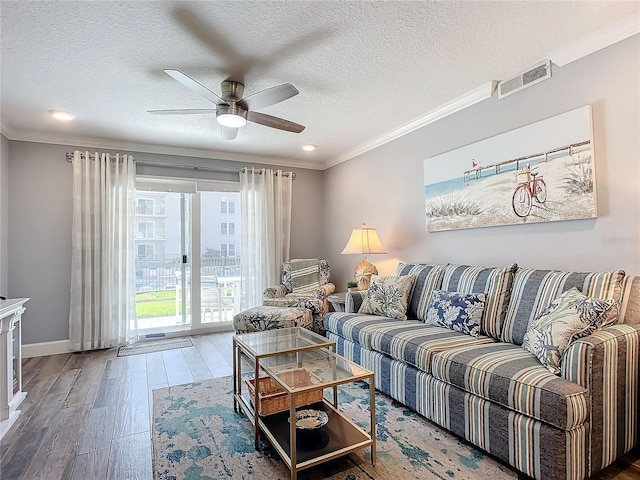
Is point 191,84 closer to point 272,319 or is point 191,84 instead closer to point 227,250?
point 272,319

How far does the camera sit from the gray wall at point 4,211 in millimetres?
3531

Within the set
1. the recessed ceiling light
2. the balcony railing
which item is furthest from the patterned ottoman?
the recessed ceiling light

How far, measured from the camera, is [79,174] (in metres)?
3.89

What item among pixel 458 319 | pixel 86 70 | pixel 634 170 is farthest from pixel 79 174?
pixel 634 170

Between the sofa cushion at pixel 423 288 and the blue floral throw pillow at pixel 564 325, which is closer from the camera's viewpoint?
the blue floral throw pillow at pixel 564 325

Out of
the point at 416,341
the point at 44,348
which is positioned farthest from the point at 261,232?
the point at 416,341

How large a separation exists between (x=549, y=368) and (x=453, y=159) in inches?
77.9

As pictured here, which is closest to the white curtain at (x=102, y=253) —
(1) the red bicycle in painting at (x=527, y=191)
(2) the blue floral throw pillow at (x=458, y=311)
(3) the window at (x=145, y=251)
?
(3) the window at (x=145, y=251)

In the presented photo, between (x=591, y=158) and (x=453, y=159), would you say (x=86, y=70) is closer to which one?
(x=453, y=159)

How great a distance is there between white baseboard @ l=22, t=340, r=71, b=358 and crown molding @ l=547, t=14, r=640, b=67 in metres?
5.25

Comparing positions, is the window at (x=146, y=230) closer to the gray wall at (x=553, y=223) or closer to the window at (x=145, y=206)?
the window at (x=145, y=206)

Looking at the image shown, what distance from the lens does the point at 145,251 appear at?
14.4 feet

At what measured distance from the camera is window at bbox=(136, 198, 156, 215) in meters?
4.38

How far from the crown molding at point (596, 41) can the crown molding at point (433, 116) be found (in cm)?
49
